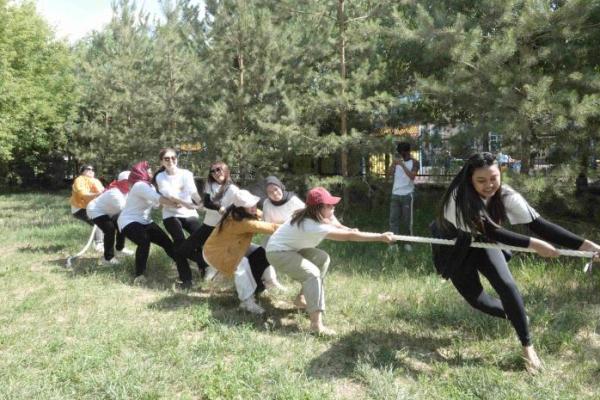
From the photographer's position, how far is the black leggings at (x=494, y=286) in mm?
3223

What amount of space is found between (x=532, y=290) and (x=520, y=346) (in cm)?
141

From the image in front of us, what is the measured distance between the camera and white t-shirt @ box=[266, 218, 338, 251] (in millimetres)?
3869

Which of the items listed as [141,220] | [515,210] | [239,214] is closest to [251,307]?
[239,214]

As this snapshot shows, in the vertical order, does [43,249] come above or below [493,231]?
below

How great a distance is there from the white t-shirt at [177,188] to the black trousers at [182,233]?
56mm

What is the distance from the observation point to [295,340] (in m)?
3.86

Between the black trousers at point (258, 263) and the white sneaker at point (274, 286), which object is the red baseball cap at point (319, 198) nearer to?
the black trousers at point (258, 263)

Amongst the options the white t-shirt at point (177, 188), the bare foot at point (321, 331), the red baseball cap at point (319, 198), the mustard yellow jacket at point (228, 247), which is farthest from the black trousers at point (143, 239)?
the red baseball cap at point (319, 198)

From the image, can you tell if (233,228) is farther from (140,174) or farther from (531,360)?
(531,360)

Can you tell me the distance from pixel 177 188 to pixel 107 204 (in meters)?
1.55

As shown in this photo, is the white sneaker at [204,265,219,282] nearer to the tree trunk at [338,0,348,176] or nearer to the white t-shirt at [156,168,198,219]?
the white t-shirt at [156,168,198,219]

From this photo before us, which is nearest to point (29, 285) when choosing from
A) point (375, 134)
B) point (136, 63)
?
point (375, 134)

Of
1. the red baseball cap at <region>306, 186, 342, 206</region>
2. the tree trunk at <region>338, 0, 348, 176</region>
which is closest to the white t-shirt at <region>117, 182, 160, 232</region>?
the red baseball cap at <region>306, 186, 342, 206</region>

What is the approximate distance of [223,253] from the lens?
4711 millimetres
